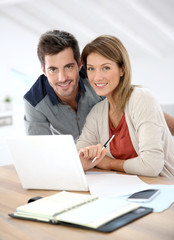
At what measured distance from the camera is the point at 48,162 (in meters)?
1.26

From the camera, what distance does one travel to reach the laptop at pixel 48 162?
1205 millimetres

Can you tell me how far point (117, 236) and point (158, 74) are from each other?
9.02 meters

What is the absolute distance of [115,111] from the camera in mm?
1726

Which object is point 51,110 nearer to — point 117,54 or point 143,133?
point 117,54

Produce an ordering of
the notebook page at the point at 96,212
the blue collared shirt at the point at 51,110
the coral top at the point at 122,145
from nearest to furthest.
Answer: the notebook page at the point at 96,212 < the coral top at the point at 122,145 < the blue collared shirt at the point at 51,110

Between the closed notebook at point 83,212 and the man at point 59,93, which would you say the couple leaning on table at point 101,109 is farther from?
the closed notebook at point 83,212

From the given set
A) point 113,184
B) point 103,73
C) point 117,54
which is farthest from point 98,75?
point 113,184

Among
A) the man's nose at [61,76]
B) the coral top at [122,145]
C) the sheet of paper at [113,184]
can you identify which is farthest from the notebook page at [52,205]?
the man's nose at [61,76]

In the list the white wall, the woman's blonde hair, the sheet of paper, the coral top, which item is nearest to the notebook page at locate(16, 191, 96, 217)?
the sheet of paper

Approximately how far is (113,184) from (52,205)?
0.34m

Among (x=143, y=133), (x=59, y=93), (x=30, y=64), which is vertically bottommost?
(x=143, y=133)

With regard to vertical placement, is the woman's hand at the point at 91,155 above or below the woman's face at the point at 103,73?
below

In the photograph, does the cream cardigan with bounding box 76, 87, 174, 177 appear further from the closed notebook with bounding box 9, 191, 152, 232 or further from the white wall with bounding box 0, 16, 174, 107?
the white wall with bounding box 0, 16, 174, 107

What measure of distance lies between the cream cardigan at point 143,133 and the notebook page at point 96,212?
1.46ft
